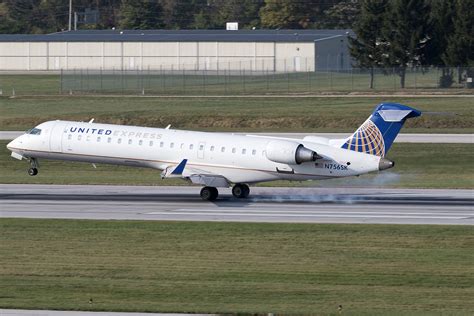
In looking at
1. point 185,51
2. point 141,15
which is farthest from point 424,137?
point 141,15

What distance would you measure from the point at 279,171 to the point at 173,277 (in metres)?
15.5

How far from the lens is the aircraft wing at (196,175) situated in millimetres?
43406

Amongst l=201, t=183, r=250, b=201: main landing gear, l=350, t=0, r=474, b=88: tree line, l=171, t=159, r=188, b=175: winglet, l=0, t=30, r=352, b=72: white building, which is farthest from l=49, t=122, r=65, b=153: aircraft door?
l=0, t=30, r=352, b=72: white building

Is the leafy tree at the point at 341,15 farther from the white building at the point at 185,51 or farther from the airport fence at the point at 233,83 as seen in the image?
the airport fence at the point at 233,83

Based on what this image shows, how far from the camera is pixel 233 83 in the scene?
4486 inches

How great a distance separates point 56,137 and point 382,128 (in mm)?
14340

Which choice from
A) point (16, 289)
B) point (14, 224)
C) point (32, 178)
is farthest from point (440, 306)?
point (32, 178)

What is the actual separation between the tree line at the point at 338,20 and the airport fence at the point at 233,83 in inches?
69.8

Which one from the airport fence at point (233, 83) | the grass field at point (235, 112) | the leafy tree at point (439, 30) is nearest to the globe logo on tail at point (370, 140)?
the grass field at point (235, 112)

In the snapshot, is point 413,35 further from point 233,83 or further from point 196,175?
point 196,175

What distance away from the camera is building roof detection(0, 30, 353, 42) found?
5157 inches

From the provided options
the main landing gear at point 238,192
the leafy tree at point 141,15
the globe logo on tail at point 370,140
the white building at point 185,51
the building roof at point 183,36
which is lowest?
the main landing gear at point 238,192

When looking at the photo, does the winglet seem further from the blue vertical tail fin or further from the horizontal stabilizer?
the blue vertical tail fin

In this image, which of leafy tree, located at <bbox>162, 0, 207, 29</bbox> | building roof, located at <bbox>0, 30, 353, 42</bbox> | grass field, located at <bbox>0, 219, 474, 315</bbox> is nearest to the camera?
grass field, located at <bbox>0, 219, 474, 315</bbox>
